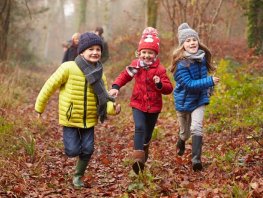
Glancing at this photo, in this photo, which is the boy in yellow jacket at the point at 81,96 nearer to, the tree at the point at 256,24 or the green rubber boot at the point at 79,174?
the green rubber boot at the point at 79,174

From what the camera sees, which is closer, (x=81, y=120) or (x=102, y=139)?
(x=81, y=120)

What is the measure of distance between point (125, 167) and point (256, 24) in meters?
10.4

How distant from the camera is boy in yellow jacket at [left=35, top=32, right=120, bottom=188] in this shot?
6273mm

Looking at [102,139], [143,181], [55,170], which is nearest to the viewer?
[143,181]

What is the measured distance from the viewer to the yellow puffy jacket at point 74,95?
627 cm

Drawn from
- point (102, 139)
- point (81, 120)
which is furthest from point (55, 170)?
point (102, 139)

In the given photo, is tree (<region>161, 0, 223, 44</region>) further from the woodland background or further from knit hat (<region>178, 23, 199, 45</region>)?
knit hat (<region>178, 23, 199, 45</region>)

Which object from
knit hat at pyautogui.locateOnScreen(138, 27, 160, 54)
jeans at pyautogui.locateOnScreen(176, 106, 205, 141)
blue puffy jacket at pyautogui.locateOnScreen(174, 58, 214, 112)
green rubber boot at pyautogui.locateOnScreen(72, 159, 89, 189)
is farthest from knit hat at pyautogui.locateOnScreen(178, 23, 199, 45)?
green rubber boot at pyautogui.locateOnScreen(72, 159, 89, 189)

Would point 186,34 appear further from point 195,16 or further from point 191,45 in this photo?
point 195,16

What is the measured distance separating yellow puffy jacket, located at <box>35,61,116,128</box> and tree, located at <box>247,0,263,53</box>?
10824 mm

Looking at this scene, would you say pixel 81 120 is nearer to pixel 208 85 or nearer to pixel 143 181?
pixel 143 181

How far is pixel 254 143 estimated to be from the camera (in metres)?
7.68

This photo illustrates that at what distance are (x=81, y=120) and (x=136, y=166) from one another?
39.4 inches

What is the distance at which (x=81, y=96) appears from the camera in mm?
6289
